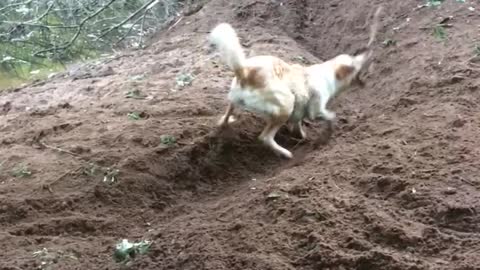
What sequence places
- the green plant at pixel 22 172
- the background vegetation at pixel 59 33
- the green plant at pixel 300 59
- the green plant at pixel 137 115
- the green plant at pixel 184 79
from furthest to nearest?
the background vegetation at pixel 59 33, the green plant at pixel 300 59, the green plant at pixel 184 79, the green plant at pixel 137 115, the green plant at pixel 22 172

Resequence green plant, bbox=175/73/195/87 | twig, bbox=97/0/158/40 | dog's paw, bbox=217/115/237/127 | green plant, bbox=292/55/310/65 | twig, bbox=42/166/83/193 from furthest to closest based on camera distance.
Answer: twig, bbox=97/0/158/40 → green plant, bbox=292/55/310/65 → green plant, bbox=175/73/195/87 → dog's paw, bbox=217/115/237/127 → twig, bbox=42/166/83/193

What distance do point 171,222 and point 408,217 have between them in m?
1.55

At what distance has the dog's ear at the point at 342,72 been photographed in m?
7.05

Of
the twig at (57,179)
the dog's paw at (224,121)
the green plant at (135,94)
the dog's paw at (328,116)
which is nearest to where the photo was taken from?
the twig at (57,179)

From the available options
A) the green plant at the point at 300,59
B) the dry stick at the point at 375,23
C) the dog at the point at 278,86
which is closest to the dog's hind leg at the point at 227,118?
the dog at the point at 278,86

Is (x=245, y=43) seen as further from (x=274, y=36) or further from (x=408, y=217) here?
(x=408, y=217)

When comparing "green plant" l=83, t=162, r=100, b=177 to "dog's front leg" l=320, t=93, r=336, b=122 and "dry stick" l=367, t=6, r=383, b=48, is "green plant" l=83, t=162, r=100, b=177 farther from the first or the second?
"dry stick" l=367, t=6, r=383, b=48

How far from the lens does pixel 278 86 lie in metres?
6.26

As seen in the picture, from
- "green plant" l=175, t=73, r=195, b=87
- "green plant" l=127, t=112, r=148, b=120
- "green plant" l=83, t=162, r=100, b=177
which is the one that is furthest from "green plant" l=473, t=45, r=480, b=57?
"green plant" l=83, t=162, r=100, b=177

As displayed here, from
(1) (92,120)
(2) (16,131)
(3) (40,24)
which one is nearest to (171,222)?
(1) (92,120)

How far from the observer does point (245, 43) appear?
9352mm

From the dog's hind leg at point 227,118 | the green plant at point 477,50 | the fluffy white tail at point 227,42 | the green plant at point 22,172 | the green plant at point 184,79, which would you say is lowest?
the green plant at point 22,172

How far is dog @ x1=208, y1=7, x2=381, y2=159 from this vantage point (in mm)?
6020

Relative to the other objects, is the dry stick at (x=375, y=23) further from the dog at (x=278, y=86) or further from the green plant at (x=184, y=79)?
the green plant at (x=184, y=79)
